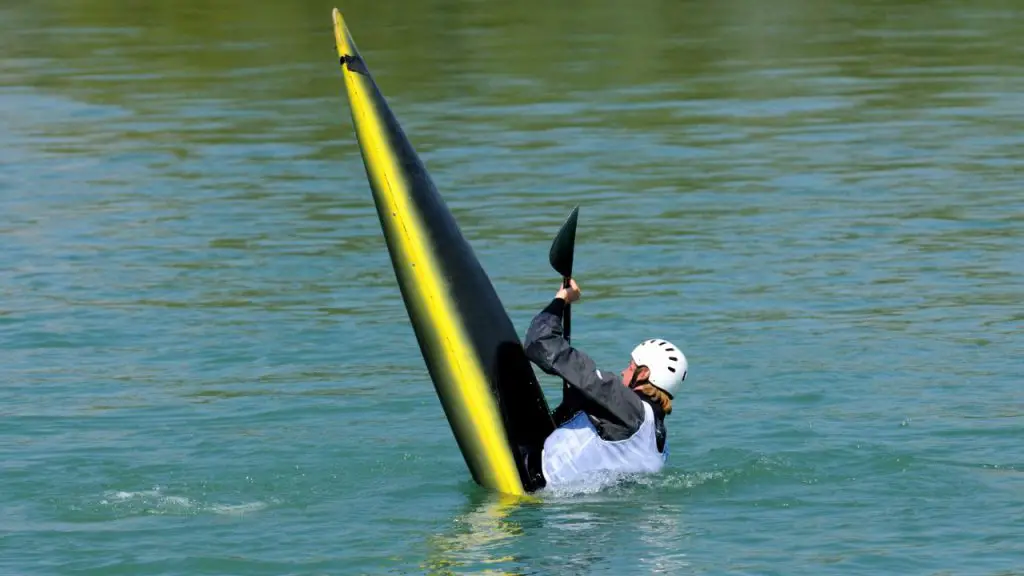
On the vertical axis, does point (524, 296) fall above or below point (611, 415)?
below

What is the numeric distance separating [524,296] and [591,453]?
20.4ft

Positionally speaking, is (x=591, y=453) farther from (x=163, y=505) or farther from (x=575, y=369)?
(x=163, y=505)

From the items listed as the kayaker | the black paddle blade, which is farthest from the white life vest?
the black paddle blade

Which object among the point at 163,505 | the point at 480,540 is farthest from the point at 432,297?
the point at 163,505

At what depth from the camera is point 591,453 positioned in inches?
450

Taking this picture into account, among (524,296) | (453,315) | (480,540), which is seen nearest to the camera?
(480,540)

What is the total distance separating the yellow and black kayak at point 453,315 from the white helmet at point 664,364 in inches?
34.2

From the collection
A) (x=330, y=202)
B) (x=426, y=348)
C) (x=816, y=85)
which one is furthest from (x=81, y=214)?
(x=816, y=85)

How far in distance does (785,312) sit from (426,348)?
213 inches

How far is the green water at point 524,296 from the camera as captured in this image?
36.7 feet

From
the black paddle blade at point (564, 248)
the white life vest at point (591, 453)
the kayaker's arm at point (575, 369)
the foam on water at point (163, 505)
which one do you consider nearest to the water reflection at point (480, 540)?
the white life vest at point (591, 453)

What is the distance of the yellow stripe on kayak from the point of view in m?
11.9

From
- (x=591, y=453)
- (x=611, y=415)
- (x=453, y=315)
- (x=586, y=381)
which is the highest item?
(x=453, y=315)

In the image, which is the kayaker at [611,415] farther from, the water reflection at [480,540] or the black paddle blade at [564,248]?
the water reflection at [480,540]
